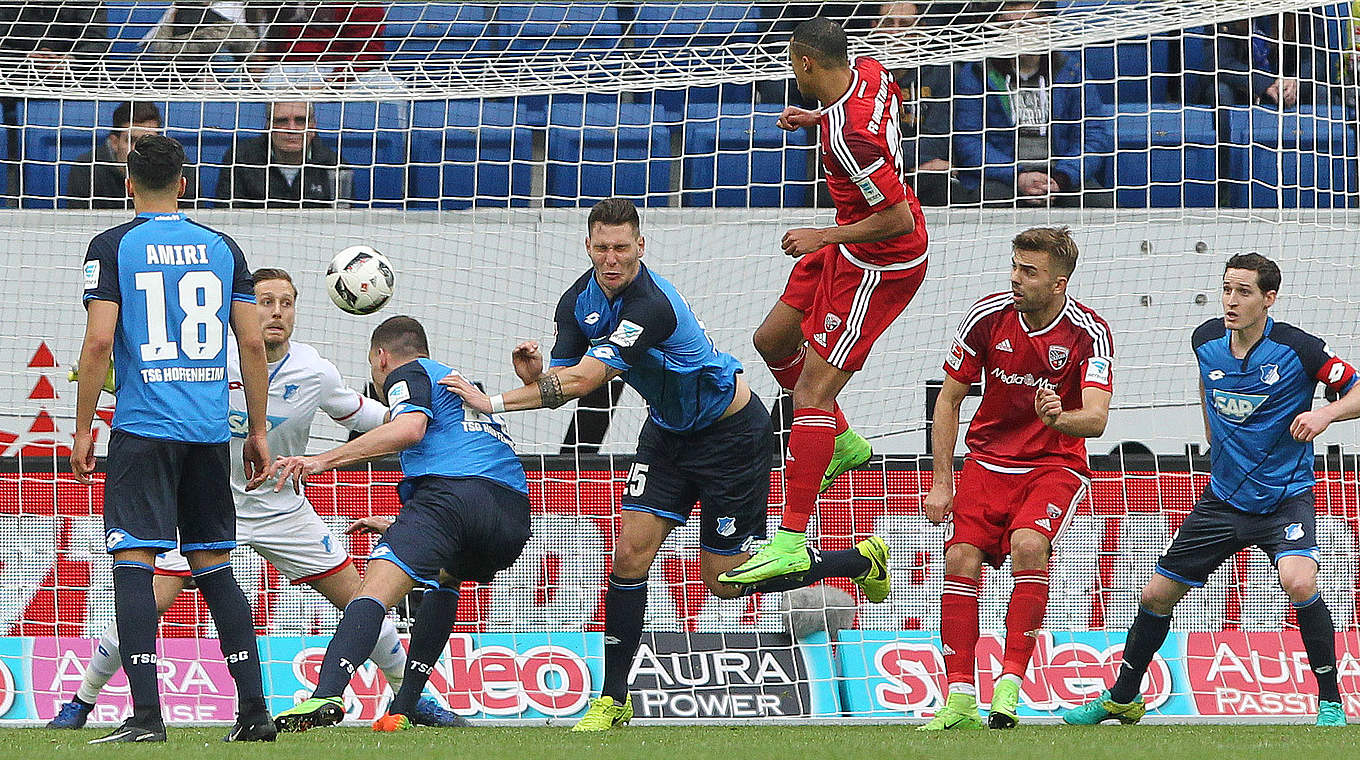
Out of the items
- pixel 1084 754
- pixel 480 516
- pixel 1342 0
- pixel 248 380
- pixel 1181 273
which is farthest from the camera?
pixel 1181 273

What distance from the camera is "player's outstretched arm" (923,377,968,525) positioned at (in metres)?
6.17

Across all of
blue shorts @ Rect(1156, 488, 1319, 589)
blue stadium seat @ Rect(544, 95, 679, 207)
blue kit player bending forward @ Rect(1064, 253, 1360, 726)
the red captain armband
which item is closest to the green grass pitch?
blue kit player bending forward @ Rect(1064, 253, 1360, 726)

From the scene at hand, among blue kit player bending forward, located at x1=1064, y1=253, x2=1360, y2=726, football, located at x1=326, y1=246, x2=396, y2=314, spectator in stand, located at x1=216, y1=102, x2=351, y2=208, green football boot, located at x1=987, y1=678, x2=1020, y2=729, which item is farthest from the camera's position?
spectator in stand, located at x1=216, y1=102, x2=351, y2=208

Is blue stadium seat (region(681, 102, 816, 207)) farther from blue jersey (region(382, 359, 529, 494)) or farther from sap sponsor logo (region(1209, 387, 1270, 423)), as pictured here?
blue jersey (region(382, 359, 529, 494))

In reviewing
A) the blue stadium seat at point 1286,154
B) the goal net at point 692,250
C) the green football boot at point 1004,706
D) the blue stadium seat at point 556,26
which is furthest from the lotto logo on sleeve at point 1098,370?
the blue stadium seat at point 556,26

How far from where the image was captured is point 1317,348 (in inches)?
259

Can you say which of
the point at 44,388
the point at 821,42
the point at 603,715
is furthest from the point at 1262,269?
the point at 44,388

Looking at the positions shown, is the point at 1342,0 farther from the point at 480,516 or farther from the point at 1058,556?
the point at 480,516

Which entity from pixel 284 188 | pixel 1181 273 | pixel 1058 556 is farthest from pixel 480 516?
pixel 1181 273

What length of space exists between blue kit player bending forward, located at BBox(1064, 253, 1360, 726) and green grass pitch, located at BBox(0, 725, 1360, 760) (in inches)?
12.3

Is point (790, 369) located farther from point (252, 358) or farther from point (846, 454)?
point (252, 358)

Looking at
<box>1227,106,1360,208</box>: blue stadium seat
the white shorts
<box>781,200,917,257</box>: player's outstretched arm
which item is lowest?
the white shorts

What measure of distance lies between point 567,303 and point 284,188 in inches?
175

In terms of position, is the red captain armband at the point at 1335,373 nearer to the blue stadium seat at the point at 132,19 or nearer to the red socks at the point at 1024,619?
the red socks at the point at 1024,619
